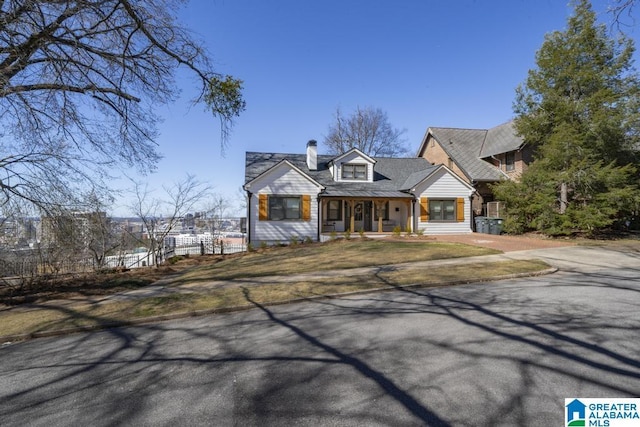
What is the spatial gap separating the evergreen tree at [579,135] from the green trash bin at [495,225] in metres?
0.73

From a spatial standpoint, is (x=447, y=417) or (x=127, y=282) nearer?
(x=447, y=417)

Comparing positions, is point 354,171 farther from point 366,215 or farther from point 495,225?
point 495,225

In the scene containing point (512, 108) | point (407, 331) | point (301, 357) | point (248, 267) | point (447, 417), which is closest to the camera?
point (447, 417)

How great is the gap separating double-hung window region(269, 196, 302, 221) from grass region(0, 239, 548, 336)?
7.04 m

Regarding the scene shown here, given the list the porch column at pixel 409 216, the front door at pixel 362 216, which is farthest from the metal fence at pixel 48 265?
the porch column at pixel 409 216

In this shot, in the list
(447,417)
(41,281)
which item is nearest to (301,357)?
(447,417)

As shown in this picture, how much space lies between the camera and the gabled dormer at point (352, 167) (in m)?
22.7

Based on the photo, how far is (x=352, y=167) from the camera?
22984 millimetres

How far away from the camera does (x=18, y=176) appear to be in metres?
9.04

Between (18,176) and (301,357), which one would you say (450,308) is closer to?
(301,357)

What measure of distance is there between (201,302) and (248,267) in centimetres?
529

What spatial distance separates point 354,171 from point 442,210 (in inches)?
249

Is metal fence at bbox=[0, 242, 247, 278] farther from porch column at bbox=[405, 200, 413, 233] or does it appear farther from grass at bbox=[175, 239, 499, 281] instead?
porch column at bbox=[405, 200, 413, 233]

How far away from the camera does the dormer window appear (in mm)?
22859
